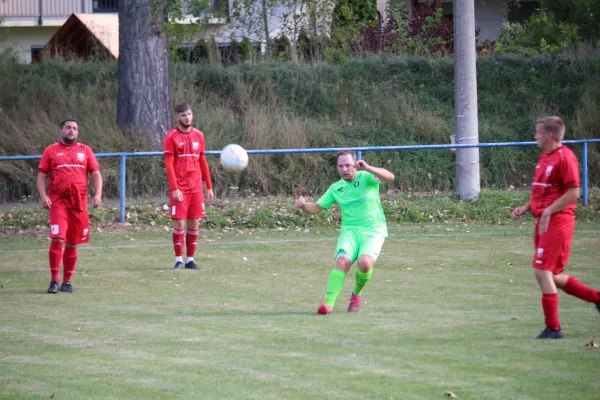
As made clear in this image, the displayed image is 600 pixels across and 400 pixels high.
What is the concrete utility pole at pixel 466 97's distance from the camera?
64.9 feet

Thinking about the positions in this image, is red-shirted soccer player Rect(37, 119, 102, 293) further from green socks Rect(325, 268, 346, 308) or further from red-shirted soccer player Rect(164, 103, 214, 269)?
green socks Rect(325, 268, 346, 308)

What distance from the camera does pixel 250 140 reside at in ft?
75.5

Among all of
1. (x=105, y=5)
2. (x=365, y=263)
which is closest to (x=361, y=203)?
(x=365, y=263)

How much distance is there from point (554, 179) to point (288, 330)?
2.68 meters

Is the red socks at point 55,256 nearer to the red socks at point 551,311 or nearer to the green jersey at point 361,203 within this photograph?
the green jersey at point 361,203

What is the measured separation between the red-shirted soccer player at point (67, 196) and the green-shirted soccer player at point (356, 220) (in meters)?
3.25

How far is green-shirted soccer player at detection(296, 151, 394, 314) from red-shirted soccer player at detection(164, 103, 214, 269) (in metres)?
3.77

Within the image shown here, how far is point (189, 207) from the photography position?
13672 millimetres

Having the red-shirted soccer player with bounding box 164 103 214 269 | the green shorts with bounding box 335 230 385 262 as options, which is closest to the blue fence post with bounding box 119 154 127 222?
the red-shirted soccer player with bounding box 164 103 214 269

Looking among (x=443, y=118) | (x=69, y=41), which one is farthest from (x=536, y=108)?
(x=69, y=41)

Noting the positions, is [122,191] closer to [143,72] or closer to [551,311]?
[143,72]

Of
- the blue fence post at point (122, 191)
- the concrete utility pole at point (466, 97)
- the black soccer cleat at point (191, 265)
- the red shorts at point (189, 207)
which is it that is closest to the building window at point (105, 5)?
the blue fence post at point (122, 191)

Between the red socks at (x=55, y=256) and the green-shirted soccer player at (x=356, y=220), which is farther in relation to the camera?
the red socks at (x=55, y=256)

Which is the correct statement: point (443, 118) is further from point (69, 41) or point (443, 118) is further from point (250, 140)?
point (69, 41)
